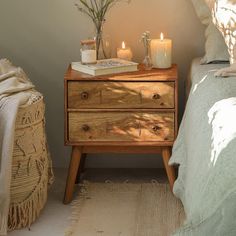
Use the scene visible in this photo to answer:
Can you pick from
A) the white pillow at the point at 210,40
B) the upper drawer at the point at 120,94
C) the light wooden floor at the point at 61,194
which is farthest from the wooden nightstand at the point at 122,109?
the light wooden floor at the point at 61,194

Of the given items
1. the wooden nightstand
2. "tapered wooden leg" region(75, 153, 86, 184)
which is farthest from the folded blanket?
"tapered wooden leg" region(75, 153, 86, 184)

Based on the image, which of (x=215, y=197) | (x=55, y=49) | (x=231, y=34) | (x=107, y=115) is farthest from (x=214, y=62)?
(x=215, y=197)

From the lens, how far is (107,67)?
8.45ft

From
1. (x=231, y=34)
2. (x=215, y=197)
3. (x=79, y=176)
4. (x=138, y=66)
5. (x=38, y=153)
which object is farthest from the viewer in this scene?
(x=79, y=176)

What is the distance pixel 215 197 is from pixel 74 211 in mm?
1362

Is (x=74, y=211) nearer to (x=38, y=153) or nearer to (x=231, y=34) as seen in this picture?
(x=38, y=153)

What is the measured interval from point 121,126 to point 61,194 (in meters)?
0.47

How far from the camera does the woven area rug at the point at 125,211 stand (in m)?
2.41

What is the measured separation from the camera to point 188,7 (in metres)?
2.88

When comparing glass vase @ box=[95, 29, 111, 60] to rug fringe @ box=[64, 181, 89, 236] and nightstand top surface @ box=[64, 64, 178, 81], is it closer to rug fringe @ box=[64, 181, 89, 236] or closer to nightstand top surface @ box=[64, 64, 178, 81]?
nightstand top surface @ box=[64, 64, 178, 81]

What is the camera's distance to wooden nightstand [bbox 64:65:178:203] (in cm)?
254

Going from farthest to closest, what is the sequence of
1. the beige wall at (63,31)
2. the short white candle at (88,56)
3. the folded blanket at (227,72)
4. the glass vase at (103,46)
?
the beige wall at (63,31) → the glass vase at (103,46) → the short white candle at (88,56) → the folded blanket at (227,72)

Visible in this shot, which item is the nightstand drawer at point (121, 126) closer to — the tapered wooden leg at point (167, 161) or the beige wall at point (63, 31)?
the tapered wooden leg at point (167, 161)

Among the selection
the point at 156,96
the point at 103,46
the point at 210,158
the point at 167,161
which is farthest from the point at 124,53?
the point at 210,158
